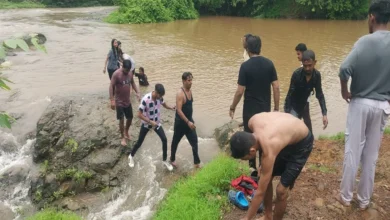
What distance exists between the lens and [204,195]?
17.7ft

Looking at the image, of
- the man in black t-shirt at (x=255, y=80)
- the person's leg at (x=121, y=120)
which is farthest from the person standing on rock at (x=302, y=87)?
the person's leg at (x=121, y=120)

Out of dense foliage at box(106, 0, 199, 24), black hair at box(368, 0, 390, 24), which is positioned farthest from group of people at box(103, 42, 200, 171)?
dense foliage at box(106, 0, 199, 24)

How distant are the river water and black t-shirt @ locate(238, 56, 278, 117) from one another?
2449 millimetres

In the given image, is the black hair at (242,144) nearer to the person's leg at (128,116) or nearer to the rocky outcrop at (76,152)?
the rocky outcrop at (76,152)

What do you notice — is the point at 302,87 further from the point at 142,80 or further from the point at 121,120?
the point at 142,80

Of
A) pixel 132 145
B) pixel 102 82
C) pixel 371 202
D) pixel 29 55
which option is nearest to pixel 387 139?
pixel 371 202

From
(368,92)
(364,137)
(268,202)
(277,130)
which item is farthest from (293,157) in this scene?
(368,92)

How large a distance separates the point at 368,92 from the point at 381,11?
82 centimetres

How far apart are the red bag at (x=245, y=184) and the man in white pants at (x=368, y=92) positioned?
126 cm

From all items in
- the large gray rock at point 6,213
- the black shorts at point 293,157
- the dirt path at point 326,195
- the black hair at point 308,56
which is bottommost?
the large gray rock at point 6,213

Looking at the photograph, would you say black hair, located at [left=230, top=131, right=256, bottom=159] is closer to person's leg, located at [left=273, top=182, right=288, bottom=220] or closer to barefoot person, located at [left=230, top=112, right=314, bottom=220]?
barefoot person, located at [left=230, top=112, right=314, bottom=220]

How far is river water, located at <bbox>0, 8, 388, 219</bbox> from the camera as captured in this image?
931cm

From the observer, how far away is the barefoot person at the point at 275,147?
3248 mm

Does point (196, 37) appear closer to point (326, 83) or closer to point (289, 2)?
point (326, 83)
